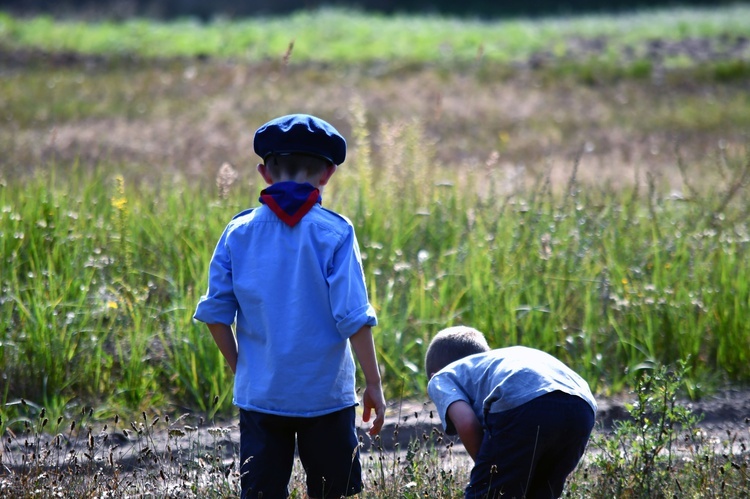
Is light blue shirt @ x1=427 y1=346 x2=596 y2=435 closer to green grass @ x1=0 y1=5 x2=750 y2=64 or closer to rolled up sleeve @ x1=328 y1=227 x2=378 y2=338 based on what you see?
rolled up sleeve @ x1=328 y1=227 x2=378 y2=338

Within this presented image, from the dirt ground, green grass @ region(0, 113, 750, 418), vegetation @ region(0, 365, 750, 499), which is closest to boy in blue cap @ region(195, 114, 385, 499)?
vegetation @ region(0, 365, 750, 499)

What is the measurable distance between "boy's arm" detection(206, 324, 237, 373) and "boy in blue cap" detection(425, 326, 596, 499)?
2.15 ft

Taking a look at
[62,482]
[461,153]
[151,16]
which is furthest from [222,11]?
[62,482]

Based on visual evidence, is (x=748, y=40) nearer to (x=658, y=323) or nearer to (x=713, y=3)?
(x=713, y=3)

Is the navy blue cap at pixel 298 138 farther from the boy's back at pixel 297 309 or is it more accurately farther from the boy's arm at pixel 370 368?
the boy's arm at pixel 370 368

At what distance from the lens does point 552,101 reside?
656 inches

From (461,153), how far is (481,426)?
32.2 feet

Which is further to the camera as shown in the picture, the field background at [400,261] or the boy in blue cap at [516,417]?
the field background at [400,261]

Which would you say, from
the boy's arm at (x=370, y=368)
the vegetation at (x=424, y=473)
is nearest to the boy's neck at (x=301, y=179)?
the boy's arm at (x=370, y=368)

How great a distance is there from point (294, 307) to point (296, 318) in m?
0.03

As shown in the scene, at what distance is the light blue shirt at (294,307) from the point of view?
114 inches

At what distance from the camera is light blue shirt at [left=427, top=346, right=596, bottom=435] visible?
2.97 m

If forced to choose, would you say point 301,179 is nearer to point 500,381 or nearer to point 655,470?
point 500,381

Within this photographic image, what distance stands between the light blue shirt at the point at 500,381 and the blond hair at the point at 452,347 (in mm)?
74
